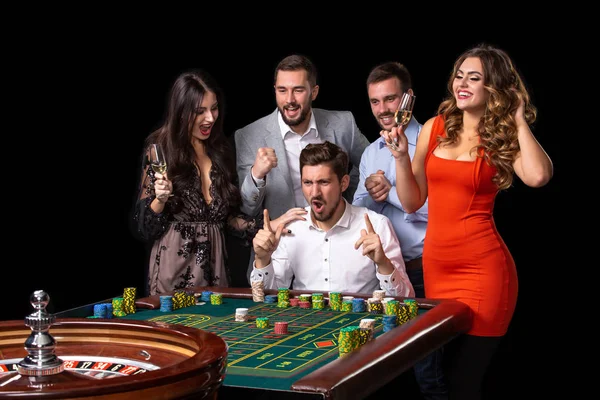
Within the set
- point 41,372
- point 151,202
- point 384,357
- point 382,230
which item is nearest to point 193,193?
point 151,202

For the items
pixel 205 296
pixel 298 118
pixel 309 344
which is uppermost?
pixel 298 118

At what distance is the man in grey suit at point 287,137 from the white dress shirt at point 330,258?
40 cm

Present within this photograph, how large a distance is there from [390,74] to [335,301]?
1.65m

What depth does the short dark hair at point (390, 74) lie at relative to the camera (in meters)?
4.87

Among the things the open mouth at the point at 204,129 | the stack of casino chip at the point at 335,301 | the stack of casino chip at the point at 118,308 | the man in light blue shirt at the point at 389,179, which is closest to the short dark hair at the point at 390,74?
the man in light blue shirt at the point at 389,179

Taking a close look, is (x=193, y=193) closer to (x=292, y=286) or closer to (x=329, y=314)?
(x=292, y=286)

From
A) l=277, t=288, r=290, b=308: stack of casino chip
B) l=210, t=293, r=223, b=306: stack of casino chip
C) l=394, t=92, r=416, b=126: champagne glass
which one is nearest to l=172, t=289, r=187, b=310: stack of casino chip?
l=210, t=293, r=223, b=306: stack of casino chip

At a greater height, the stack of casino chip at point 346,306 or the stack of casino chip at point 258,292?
the stack of casino chip at point 258,292

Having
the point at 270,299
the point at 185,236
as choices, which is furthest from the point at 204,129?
the point at 270,299

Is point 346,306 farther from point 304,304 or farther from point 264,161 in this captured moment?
point 264,161

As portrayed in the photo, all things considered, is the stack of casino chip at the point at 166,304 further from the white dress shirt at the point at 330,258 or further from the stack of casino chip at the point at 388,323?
the stack of casino chip at the point at 388,323

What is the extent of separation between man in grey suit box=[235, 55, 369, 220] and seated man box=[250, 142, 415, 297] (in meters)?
0.36

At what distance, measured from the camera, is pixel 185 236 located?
4652 mm

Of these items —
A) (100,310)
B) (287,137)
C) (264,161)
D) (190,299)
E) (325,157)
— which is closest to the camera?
(100,310)
